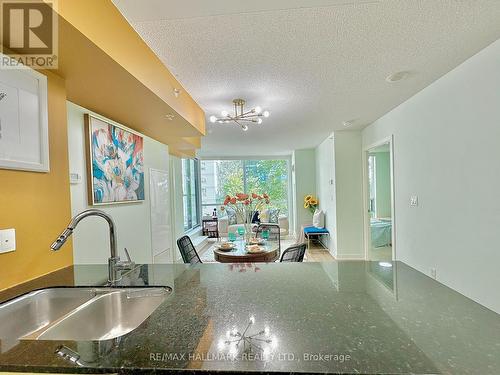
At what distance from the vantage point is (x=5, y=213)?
46.9 inches

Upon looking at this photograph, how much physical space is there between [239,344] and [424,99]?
316 cm

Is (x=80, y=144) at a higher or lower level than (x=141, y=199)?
higher

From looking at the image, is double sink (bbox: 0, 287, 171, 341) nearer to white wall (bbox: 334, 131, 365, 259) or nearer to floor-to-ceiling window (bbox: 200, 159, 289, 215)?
white wall (bbox: 334, 131, 365, 259)

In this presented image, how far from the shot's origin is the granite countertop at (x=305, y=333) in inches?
24.0

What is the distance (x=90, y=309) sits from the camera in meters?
1.16

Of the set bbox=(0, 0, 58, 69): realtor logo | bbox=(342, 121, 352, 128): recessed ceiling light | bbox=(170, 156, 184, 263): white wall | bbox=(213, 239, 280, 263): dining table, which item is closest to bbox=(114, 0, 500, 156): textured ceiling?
bbox=(0, 0, 58, 69): realtor logo

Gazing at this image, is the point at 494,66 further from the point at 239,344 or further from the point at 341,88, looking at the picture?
the point at 239,344

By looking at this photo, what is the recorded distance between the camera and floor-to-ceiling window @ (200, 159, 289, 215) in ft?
27.2

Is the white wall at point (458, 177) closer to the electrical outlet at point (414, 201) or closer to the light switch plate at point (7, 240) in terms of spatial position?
the electrical outlet at point (414, 201)

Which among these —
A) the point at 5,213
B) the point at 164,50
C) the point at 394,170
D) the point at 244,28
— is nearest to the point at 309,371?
the point at 5,213

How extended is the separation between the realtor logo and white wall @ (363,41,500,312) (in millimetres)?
2747

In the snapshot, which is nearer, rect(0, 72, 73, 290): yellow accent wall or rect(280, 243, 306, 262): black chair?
rect(0, 72, 73, 290): yellow accent wall

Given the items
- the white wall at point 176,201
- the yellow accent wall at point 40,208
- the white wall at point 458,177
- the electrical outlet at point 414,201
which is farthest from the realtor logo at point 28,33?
the white wall at point 176,201

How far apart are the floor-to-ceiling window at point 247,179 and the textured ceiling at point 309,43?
5.31 metres
